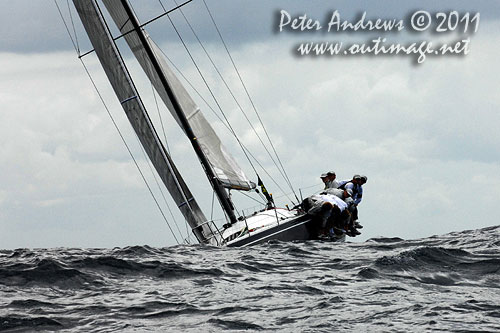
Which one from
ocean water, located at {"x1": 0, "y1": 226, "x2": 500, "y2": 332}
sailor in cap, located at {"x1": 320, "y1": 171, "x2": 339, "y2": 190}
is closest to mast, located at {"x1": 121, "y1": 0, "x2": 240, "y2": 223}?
sailor in cap, located at {"x1": 320, "y1": 171, "x2": 339, "y2": 190}

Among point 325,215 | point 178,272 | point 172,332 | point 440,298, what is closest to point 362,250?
point 325,215

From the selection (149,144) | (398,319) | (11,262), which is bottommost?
(398,319)

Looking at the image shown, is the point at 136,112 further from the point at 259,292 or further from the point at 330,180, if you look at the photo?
the point at 259,292

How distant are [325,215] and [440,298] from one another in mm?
8187

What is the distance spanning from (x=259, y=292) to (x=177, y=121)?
408 inches

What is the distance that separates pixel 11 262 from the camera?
1251cm

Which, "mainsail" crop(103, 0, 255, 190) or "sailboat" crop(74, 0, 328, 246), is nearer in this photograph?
"sailboat" crop(74, 0, 328, 246)

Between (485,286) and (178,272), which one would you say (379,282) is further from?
(178,272)

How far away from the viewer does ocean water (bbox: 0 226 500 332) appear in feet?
23.7

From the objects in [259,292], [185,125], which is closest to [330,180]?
[185,125]

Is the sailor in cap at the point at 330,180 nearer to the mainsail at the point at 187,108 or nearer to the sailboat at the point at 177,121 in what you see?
the sailboat at the point at 177,121

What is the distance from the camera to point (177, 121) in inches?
741

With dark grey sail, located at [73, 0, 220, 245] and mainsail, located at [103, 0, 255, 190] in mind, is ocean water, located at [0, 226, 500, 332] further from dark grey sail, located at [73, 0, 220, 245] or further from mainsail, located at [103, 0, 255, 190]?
mainsail, located at [103, 0, 255, 190]

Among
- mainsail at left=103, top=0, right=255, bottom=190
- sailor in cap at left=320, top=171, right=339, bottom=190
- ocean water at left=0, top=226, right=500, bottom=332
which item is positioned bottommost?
ocean water at left=0, top=226, right=500, bottom=332
